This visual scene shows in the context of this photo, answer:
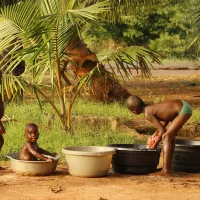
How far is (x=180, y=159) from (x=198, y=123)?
3606 mm

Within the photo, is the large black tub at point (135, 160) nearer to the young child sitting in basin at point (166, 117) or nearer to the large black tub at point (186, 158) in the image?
the young child sitting in basin at point (166, 117)

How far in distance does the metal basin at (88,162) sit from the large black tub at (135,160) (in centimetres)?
24

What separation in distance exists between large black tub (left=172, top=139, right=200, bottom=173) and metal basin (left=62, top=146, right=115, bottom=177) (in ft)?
3.07

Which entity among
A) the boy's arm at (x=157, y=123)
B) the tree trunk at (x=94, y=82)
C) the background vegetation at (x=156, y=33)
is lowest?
the boy's arm at (x=157, y=123)

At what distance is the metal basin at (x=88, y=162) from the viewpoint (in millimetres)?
7168

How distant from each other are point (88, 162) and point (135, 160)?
1.88ft

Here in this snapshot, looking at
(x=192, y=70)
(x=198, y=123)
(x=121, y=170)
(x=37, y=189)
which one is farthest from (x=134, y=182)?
(x=192, y=70)

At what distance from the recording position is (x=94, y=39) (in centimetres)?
3039

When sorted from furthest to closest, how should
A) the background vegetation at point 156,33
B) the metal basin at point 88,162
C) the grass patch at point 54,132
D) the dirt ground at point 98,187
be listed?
the background vegetation at point 156,33 < the grass patch at point 54,132 < the metal basin at point 88,162 < the dirt ground at point 98,187

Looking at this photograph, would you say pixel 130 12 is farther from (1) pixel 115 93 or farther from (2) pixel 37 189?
(2) pixel 37 189

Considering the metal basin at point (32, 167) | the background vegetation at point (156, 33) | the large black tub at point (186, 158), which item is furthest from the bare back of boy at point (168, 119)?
the background vegetation at point (156, 33)

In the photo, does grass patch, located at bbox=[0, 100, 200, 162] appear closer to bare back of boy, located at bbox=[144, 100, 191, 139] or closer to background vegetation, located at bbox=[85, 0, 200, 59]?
bare back of boy, located at bbox=[144, 100, 191, 139]

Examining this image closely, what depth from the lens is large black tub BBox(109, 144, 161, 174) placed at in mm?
7445

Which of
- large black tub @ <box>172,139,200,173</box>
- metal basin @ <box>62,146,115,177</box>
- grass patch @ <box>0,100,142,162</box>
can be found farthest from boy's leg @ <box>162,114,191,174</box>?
grass patch @ <box>0,100,142,162</box>
